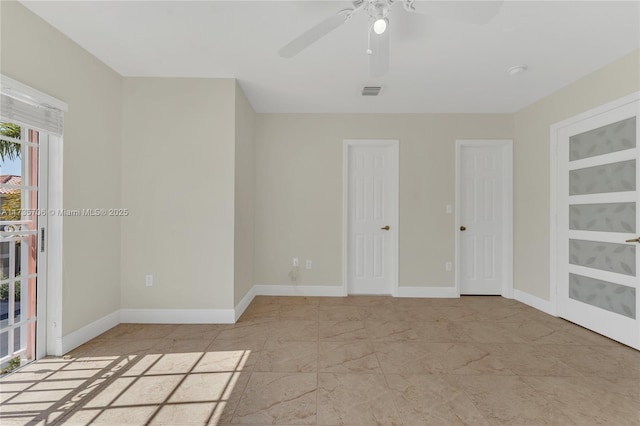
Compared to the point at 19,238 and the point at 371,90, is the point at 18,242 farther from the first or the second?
the point at 371,90

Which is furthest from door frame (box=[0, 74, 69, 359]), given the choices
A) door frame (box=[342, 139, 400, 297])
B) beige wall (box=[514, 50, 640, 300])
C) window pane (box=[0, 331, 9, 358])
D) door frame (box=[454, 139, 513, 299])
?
beige wall (box=[514, 50, 640, 300])

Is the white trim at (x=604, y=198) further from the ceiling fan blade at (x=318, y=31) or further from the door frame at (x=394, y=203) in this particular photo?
the ceiling fan blade at (x=318, y=31)

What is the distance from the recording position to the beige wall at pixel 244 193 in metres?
2.99

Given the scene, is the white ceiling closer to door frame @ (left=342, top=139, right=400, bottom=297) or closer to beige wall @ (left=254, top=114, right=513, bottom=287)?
beige wall @ (left=254, top=114, right=513, bottom=287)

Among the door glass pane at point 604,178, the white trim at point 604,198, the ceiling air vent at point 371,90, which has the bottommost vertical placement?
the white trim at point 604,198

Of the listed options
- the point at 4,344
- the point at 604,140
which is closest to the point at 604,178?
the point at 604,140

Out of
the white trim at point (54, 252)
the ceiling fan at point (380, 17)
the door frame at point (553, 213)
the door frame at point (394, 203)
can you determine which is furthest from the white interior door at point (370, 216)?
the white trim at point (54, 252)

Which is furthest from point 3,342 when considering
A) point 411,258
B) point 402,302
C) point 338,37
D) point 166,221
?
point 411,258

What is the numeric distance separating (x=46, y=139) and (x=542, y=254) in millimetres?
5019

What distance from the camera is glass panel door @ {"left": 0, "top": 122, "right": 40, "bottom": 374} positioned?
76.7 inches

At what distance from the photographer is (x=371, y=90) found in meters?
3.10

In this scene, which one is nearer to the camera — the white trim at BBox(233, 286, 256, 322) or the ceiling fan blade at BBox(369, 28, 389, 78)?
the ceiling fan blade at BBox(369, 28, 389, 78)

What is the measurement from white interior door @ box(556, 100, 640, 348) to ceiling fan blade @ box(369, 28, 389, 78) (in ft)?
7.49

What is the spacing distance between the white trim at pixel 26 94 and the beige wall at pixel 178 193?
727mm
